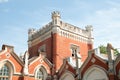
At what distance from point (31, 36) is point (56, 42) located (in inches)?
283

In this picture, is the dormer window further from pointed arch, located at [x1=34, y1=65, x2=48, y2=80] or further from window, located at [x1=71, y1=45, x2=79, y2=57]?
pointed arch, located at [x1=34, y1=65, x2=48, y2=80]

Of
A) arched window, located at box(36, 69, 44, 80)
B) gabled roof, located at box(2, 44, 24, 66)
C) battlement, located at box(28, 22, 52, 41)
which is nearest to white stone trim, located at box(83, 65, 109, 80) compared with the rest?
arched window, located at box(36, 69, 44, 80)

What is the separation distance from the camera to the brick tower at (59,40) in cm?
2964

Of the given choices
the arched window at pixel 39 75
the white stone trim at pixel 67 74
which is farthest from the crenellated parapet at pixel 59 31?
the white stone trim at pixel 67 74

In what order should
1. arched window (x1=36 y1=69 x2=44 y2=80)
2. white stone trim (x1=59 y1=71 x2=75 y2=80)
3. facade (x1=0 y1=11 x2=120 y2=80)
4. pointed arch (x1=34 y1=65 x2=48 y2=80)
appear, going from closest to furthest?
facade (x1=0 y1=11 x2=120 y2=80)
white stone trim (x1=59 y1=71 x2=75 y2=80)
pointed arch (x1=34 y1=65 x2=48 y2=80)
arched window (x1=36 y1=69 x2=44 y2=80)

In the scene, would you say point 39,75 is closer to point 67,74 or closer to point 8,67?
point 67,74

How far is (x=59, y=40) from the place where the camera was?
30078mm

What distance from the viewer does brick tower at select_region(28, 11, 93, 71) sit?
29.6m

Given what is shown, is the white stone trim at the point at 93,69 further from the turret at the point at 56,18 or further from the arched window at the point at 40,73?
the turret at the point at 56,18

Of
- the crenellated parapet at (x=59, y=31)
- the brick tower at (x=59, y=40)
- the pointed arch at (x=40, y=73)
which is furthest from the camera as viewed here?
the crenellated parapet at (x=59, y=31)

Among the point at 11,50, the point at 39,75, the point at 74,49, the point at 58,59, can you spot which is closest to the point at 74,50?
the point at 74,49

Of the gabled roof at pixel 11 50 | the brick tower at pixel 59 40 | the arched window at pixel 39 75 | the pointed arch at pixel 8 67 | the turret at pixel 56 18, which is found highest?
the turret at pixel 56 18

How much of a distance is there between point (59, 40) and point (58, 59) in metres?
2.76

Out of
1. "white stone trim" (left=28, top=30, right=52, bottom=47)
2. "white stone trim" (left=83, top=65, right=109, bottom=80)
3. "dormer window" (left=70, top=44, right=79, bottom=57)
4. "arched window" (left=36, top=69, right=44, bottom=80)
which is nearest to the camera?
"white stone trim" (left=83, top=65, right=109, bottom=80)
